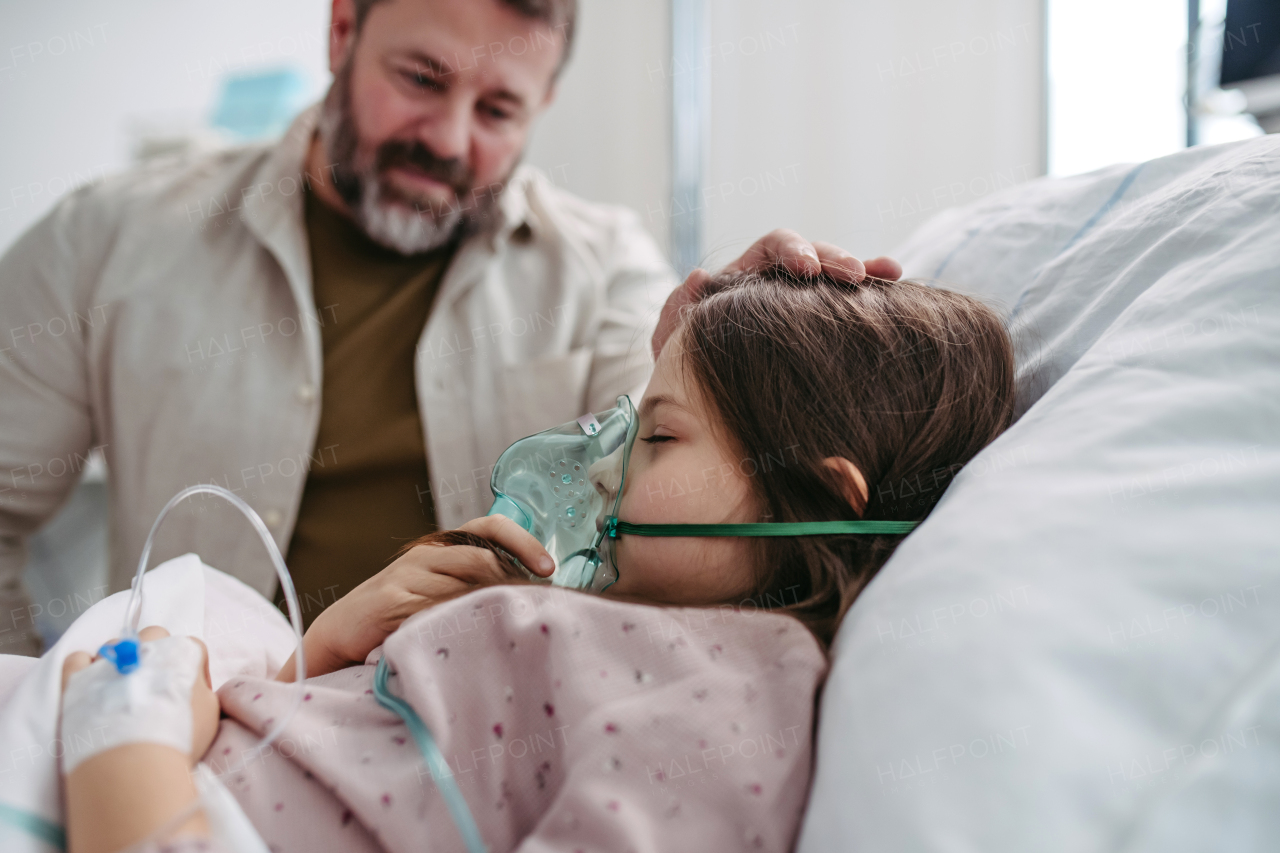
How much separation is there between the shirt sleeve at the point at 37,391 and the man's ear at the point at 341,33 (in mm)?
584

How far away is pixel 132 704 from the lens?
570 millimetres

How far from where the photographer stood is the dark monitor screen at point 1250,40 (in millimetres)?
1225

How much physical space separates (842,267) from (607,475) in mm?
342

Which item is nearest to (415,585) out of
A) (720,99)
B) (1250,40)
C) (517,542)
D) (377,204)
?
(517,542)

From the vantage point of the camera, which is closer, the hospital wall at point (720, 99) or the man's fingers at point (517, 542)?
the man's fingers at point (517, 542)

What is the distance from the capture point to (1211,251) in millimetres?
700

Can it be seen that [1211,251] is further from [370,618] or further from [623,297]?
[623,297]

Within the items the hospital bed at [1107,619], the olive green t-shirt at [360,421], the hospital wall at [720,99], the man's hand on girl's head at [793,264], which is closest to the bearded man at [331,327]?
the olive green t-shirt at [360,421]

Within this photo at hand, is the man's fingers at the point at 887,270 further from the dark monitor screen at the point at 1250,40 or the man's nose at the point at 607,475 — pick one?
the dark monitor screen at the point at 1250,40

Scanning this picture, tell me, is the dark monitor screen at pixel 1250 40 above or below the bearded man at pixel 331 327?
above

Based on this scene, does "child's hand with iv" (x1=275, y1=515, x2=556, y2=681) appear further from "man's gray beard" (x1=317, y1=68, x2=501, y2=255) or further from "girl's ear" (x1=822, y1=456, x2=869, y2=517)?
"man's gray beard" (x1=317, y1=68, x2=501, y2=255)

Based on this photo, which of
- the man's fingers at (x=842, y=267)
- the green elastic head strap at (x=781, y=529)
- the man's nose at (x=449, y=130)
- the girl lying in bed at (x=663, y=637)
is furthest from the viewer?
the man's nose at (x=449, y=130)

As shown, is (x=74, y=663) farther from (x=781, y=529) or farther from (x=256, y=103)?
(x=256, y=103)

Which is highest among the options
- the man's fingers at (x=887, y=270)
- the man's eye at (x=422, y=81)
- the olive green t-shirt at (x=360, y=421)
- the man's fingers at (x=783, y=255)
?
the man's eye at (x=422, y=81)
